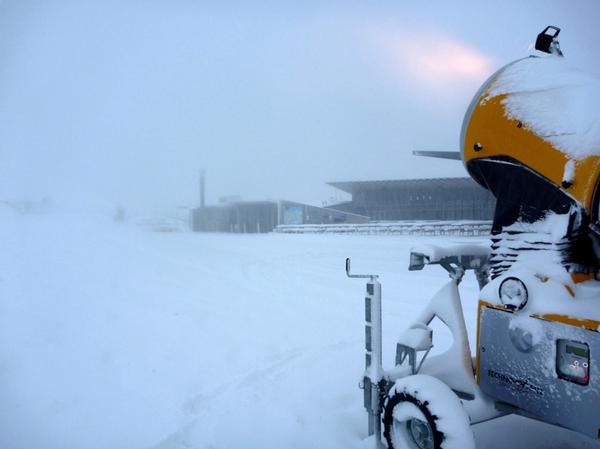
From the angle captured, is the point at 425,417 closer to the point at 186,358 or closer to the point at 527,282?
the point at 527,282

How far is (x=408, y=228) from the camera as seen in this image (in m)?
21.1

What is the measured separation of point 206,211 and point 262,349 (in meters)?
35.6

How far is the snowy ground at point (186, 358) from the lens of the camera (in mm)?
3082

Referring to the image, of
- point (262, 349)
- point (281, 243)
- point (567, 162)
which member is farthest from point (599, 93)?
point (281, 243)

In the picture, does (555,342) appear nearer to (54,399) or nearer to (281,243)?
(54,399)

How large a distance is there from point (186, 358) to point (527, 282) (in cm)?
384

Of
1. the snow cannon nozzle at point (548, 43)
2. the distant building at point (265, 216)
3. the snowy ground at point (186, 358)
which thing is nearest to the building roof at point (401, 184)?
the distant building at point (265, 216)

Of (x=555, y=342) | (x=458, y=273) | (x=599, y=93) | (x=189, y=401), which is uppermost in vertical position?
(x=599, y=93)

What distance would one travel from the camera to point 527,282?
202cm

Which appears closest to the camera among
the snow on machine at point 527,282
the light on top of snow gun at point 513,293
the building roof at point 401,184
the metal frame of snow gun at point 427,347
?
the snow on machine at point 527,282

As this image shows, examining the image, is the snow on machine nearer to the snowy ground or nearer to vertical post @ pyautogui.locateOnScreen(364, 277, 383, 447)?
vertical post @ pyautogui.locateOnScreen(364, 277, 383, 447)

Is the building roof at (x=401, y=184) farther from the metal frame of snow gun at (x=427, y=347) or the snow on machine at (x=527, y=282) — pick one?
the snow on machine at (x=527, y=282)

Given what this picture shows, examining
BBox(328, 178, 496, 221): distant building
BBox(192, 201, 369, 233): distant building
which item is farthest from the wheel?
BBox(328, 178, 496, 221): distant building

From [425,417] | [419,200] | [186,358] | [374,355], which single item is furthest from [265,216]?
[425,417]
